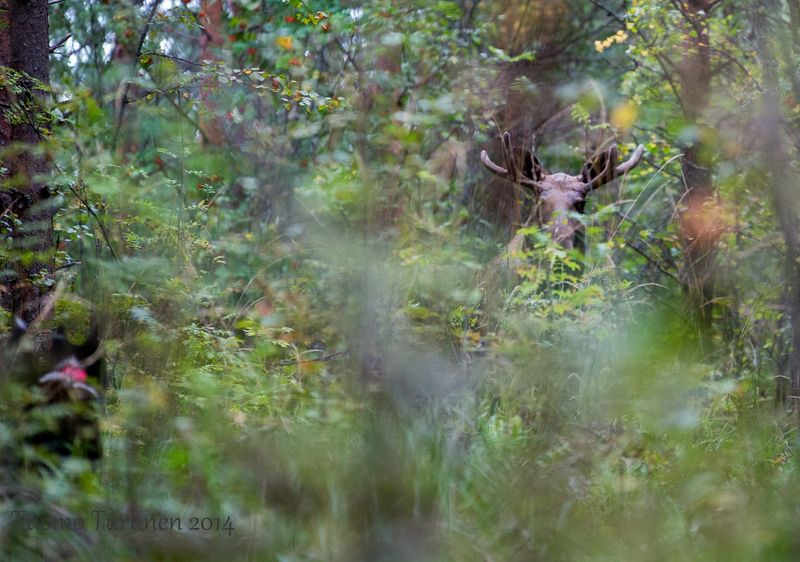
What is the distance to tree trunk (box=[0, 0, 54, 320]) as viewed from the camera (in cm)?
457

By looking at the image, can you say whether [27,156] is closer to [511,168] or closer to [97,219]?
[97,219]

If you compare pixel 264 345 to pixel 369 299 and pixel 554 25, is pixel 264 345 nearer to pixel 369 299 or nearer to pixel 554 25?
pixel 369 299

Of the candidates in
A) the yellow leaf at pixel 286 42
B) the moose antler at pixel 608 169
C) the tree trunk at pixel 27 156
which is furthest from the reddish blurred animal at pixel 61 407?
the yellow leaf at pixel 286 42

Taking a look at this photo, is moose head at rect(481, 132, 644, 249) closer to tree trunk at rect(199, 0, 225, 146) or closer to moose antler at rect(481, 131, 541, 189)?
moose antler at rect(481, 131, 541, 189)

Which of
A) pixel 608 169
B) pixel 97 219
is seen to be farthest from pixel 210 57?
pixel 97 219

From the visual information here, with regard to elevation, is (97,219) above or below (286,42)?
below

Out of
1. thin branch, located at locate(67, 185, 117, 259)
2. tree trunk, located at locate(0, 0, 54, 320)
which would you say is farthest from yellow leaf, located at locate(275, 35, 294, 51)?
thin branch, located at locate(67, 185, 117, 259)

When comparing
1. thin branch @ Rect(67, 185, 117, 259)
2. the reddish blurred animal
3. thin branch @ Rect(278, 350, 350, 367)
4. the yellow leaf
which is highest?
the yellow leaf

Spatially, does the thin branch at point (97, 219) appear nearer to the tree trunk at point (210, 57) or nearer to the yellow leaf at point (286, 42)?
the tree trunk at point (210, 57)

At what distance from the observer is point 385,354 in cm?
324

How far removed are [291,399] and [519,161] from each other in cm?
433

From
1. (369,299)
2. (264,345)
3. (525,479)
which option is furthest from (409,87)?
(525,479)

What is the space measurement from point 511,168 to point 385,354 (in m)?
4.20

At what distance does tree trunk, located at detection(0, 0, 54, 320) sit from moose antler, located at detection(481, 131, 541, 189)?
137 inches
